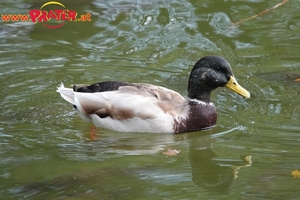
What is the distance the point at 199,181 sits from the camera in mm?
6488

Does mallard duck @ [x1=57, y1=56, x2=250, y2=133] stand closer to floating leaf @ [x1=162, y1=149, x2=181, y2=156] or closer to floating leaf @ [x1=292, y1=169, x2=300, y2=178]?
floating leaf @ [x1=162, y1=149, x2=181, y2=156]

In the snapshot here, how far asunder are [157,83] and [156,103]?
4.36ft

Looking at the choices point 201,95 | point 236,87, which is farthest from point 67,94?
point 236,87

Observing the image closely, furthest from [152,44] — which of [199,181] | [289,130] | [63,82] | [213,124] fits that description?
[199,181]

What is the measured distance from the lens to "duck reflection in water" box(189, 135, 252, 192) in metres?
6.42

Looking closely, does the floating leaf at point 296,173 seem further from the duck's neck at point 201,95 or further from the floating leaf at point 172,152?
the duck's neck at point 201,95

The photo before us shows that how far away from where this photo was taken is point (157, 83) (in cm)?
909

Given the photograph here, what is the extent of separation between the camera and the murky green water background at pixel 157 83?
6.36m

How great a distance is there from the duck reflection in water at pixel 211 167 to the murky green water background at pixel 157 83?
0.01 m

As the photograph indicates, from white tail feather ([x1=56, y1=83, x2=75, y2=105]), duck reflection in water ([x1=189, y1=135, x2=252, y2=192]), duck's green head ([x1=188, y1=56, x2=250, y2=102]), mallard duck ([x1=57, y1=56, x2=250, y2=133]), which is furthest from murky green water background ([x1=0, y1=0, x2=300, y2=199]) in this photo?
duck's green head ([x1=188, y1=56, x2=250, y2=102])

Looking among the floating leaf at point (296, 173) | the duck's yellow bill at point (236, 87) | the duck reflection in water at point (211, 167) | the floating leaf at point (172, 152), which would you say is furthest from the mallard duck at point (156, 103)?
the floating leaf at point (296, 173)

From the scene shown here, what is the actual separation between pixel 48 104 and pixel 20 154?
1.44 metres

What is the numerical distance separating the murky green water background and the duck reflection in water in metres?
0.01

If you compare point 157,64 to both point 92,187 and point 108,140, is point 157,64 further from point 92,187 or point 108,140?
point 92,187
